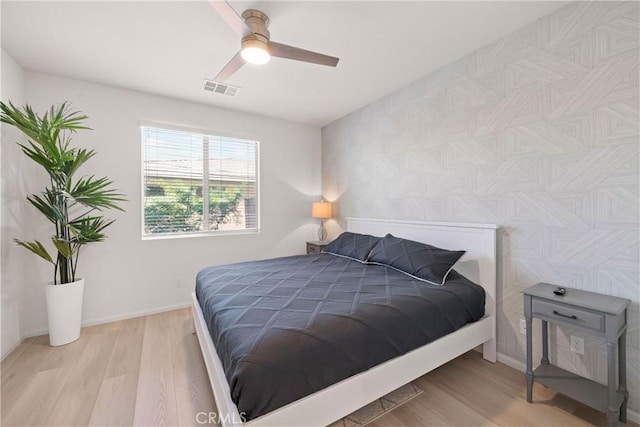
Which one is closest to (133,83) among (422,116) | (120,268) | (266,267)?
(120,268)

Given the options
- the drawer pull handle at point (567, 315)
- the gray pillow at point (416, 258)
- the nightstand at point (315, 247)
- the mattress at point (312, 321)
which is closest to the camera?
the mattress at point (312, 321)

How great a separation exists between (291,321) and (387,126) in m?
2.66

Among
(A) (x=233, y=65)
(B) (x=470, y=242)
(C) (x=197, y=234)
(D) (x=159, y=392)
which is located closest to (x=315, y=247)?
(C) (x=197, y=234)

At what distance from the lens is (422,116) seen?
2818 mm

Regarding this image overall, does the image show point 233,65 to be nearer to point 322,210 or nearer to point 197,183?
point 197,183

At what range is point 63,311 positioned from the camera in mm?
2412

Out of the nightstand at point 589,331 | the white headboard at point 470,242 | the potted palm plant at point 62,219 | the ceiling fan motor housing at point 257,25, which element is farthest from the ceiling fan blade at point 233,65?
the nightstand at point 589,331

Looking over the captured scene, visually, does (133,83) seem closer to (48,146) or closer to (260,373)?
(48,146)

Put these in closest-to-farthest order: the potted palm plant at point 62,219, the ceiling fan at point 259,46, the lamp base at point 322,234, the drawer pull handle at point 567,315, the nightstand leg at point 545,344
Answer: the drawer pull handle at point 567,315
the ceiling fan at point 259,46
the nightstand leg at point 545,344
the potted palm plant at point 62,219
the lamp base at point 322,234

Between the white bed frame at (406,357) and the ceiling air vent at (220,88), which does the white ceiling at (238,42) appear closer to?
the ceiling air vent at (220,88)

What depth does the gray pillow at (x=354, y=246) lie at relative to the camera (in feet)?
9.47

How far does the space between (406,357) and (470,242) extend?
1.29m

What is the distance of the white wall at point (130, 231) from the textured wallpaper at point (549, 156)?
2432 millimetres

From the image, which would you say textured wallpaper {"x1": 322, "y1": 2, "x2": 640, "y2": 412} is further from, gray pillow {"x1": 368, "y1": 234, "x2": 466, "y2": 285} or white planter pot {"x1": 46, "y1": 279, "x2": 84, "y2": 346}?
white planter pot {"x1": 46, "y1": 279, "x2": 84, "y2": 346}
